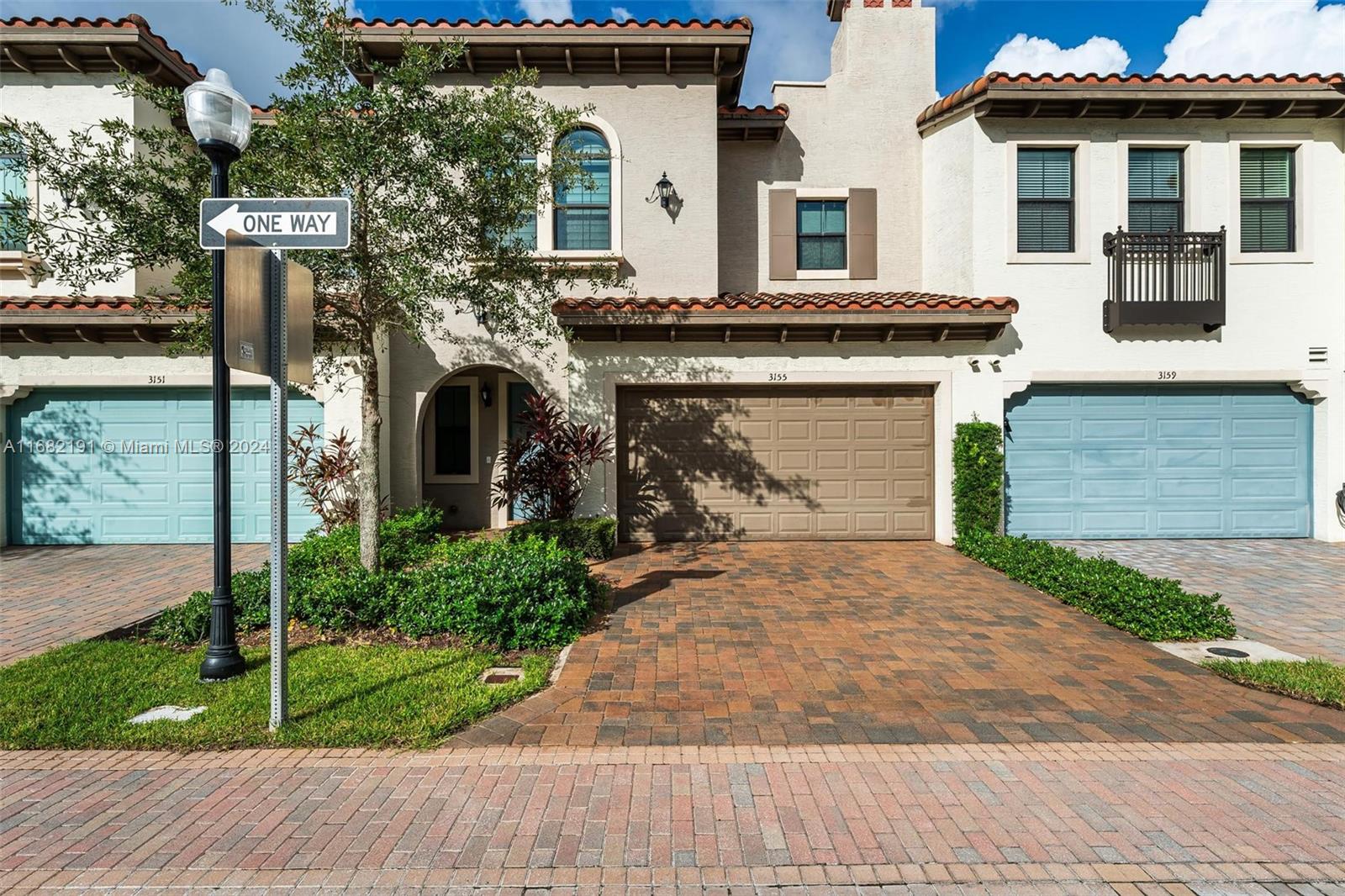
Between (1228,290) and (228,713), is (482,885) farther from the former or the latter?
(1228,290)

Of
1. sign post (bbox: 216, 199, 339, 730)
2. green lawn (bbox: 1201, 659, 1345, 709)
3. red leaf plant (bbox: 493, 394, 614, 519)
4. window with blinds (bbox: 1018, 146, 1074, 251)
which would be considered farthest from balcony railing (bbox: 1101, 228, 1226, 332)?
sign post (bbox: 216, 199, 339, 730)

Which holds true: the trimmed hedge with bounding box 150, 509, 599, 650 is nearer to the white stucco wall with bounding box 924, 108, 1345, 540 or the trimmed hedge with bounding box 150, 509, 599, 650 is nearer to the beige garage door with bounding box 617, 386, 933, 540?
the beige garage door with bounding box 617, 386, 933, 540

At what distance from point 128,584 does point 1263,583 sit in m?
14.0

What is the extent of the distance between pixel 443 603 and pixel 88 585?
18.0 ft

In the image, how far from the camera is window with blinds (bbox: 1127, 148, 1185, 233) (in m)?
10.3

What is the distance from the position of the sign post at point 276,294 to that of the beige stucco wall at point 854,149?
8722 mm

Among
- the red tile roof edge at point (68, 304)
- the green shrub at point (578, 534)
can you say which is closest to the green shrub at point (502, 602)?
the green shrub at point (578, 534)

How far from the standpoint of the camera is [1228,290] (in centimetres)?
1008

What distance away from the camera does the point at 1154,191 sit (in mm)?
10344

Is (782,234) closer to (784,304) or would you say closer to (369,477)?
(784,304)

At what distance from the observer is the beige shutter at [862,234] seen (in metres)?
11.6

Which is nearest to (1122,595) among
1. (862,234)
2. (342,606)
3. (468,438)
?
(342,606)

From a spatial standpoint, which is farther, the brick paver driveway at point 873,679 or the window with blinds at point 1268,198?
the window with blinds at point 1268,198

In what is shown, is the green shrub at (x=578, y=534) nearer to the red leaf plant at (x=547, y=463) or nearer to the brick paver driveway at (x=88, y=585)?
the red leaf plant at (x=547, y=463)
